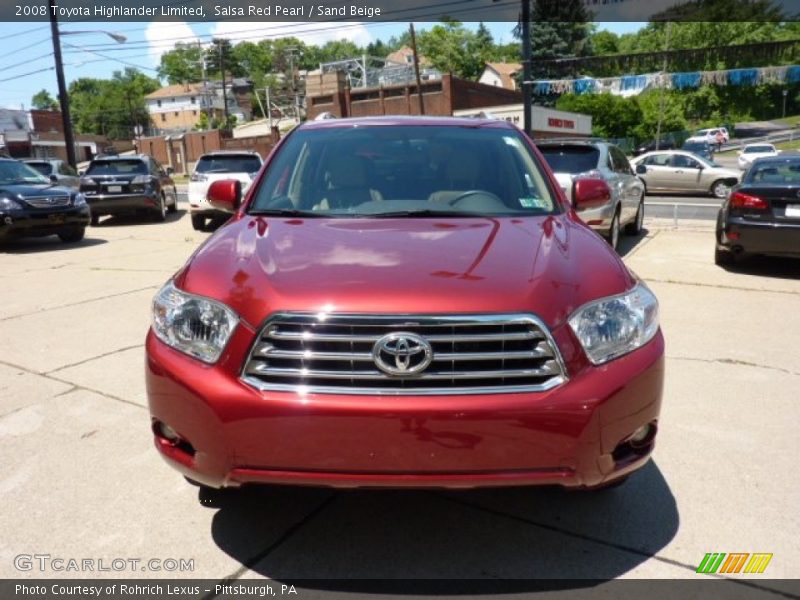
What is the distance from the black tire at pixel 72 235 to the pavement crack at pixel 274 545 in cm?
1058

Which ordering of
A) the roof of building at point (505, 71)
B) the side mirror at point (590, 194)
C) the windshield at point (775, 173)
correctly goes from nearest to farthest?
the side mirror at point (590, 194) < the windshield at point (775, 173) < the roof of building at point (505, 71)

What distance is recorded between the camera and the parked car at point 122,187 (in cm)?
1504

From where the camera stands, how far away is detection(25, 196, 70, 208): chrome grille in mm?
11008

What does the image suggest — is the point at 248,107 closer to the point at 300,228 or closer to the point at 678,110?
the point at 678,110

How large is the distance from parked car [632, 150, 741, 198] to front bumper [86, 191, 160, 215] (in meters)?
13.8

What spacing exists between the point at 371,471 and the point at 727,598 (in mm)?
1294

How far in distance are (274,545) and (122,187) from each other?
554 inches

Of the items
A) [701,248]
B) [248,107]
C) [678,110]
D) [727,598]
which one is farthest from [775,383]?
[248,107]

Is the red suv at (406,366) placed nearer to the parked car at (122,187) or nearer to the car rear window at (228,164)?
the car rear window at (228,164)

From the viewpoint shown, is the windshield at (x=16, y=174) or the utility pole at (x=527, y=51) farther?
the utility pole at (x=527, y=51)

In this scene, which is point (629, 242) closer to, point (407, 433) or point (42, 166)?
point (407, 433)

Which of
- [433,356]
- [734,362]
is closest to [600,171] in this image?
[734,362]

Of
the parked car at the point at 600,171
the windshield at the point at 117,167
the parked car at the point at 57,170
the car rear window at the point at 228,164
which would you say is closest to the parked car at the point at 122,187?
the windshield at the point at 117,167

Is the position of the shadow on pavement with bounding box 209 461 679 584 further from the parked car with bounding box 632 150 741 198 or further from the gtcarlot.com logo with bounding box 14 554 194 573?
the parked car with bounding box 632 150 741 198
